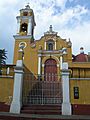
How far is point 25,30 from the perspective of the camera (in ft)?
108

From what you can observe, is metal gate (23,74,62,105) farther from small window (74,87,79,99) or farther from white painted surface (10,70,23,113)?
small window (74,87,79,99)

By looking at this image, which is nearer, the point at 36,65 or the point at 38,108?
the point at 38,108

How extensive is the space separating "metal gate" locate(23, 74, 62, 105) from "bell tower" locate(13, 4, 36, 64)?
14487mm

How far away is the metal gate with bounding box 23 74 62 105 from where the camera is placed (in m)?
14.7

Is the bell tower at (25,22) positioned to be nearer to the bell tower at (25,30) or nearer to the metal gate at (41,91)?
the bell tower at (25,30)

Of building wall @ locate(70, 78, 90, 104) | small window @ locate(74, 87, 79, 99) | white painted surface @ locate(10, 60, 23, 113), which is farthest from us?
small window @ locate(74, 87, 79, 99)

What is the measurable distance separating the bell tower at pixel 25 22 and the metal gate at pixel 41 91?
55.1 ft

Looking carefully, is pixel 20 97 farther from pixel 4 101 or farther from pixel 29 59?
pixel 29 59

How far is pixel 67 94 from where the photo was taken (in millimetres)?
13570

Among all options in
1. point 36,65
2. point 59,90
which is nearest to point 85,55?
point 36,65

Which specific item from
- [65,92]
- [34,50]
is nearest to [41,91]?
[65,92]

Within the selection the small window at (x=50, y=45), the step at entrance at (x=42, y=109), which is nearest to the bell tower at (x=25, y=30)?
the small window at (x=50, y=45)

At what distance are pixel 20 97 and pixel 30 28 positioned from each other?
64.1 feet

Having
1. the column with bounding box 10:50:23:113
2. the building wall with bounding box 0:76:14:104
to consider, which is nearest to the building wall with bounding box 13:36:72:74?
the building wall with bounding box 0:76:14:104
